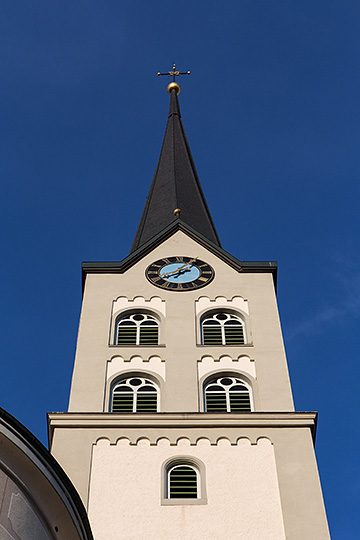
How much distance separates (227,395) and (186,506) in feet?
14.3

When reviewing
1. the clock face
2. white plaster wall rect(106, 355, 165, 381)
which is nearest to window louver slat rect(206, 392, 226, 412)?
white plaster wall rect(106, 355, 165, 381)

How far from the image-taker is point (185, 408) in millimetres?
24766

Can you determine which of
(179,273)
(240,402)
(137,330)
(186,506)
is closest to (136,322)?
(137,330)

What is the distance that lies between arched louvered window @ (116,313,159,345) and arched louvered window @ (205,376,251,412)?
8.12 feet

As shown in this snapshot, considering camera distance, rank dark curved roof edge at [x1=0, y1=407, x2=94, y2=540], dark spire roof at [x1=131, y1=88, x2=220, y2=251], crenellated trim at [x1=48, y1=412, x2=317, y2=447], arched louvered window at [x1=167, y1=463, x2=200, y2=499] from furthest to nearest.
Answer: dark spire roof at [x1=131, y1=88, x2=220, y2=251], crenellated trim at [x1=48, y1=412, x2=317, y2=447], arched louvered window at [x1=167, y1=463, x2=200, y2=499], dark curved roof edge at [x1=0, y1=407, x2=94, y2=540]

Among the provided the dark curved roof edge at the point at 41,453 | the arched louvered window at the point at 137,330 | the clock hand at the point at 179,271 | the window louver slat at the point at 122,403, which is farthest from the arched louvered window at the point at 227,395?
the dark curved roof edge at the point at 41,453

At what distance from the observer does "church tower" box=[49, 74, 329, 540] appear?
2166 cm

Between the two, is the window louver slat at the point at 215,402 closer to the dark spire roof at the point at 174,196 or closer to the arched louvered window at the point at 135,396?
the arched louvered window at the point at 135,396

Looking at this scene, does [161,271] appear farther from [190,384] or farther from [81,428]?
[81,428]

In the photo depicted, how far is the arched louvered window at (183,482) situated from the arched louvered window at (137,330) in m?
5.35

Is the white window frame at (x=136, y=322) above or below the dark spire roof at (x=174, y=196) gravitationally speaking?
below

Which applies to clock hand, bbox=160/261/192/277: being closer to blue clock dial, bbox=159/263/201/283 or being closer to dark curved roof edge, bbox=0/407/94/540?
blue clock dial, bbox=159/263/201/283

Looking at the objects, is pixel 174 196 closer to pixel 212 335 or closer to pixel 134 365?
pixel 212 335

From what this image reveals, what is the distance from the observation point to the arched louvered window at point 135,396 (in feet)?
82.2
